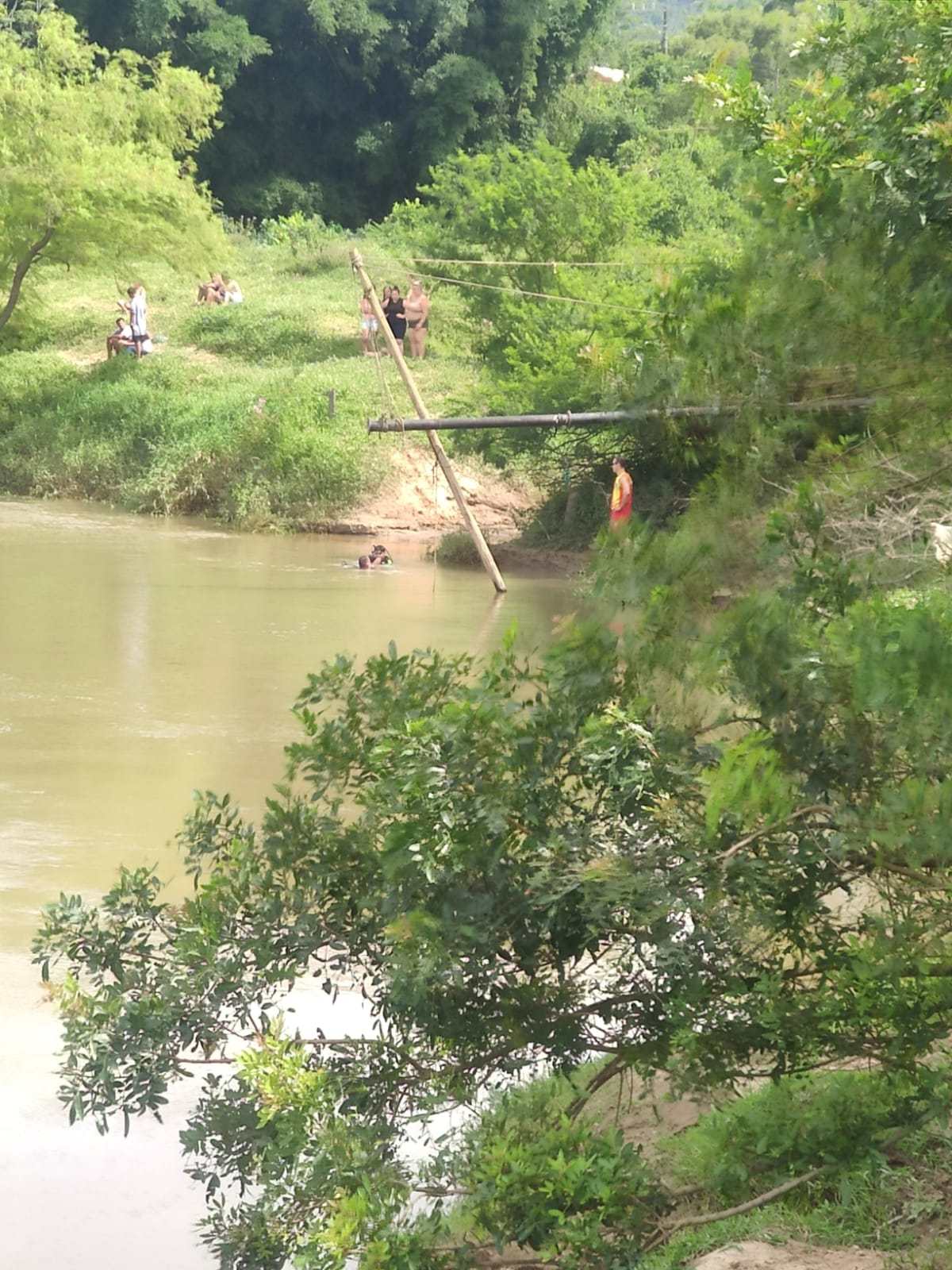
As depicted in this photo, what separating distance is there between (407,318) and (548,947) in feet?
99.9

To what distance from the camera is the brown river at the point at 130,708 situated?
22.5 feet

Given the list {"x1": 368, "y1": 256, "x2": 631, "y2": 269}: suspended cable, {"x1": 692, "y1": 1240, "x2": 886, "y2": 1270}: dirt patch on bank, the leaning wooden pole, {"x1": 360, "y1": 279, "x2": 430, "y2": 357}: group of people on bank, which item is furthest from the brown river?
{"x1": 360, "y1": 279, "x2": 430, "y2": 357}: group of people on bank

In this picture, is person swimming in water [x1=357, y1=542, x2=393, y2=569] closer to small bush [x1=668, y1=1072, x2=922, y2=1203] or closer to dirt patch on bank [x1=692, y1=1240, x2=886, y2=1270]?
small bush [x1=668, y1=1072, x2=922, y2=1203]

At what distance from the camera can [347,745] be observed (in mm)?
5668

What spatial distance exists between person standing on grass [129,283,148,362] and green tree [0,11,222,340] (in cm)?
60

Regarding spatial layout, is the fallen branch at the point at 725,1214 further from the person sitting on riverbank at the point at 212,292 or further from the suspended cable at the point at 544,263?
the person sitting on riverbank at the point at 212,292

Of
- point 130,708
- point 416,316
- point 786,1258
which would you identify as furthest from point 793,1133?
point 416,316

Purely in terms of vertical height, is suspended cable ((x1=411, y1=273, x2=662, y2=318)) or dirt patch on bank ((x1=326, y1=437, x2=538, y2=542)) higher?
suspended cable ((x1=411, y1=273, x2=662, y2=318))

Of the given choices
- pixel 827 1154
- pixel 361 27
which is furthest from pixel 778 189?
pixel 361 27

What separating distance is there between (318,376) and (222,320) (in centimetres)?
700

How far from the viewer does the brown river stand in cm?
685

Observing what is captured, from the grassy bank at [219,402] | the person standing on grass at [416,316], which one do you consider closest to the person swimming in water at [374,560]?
the grassy bank at [219,402]

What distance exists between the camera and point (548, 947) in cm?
529

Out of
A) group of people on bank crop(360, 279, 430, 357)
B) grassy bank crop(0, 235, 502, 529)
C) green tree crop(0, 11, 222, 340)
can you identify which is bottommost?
grassy bank crop(0, 235, 502, 529)
